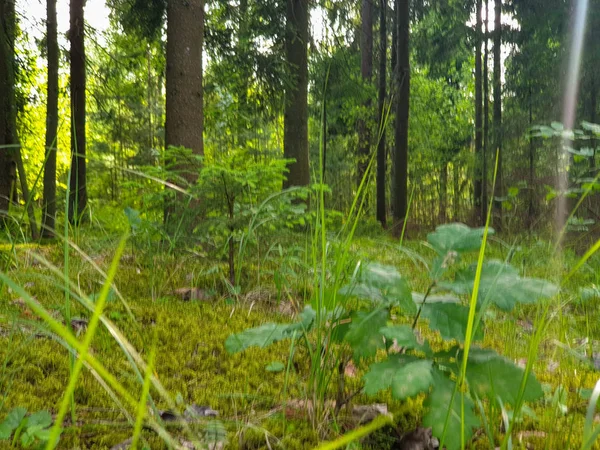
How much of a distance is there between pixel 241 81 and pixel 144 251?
429 centimetres

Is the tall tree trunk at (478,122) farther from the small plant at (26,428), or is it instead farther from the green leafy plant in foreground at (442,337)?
the small plant at (26,428)

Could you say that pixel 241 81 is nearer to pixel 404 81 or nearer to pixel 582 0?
pixel 404 81

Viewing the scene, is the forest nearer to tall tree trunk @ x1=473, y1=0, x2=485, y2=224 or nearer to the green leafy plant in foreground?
the green leafy plant in foreground

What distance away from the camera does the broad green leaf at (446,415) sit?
0.86 meters

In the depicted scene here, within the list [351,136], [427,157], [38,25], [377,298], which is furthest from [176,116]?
[427,157]

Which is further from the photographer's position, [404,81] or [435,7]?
[435,7]

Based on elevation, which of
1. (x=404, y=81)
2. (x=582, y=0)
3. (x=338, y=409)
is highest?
(x=582, y=0)

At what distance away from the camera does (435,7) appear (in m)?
11.2

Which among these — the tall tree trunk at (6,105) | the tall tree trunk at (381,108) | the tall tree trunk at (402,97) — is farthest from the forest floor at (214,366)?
the tall tree trunk at (381,108)

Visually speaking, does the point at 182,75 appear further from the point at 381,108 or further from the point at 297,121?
the point at 381,108

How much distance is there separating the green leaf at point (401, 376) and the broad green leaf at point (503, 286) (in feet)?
0.63

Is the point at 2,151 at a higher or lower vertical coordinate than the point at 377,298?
higher

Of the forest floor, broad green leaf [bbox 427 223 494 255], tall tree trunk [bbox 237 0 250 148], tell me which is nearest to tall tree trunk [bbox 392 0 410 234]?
tall tree trunk [bbox 237 0 250 148]

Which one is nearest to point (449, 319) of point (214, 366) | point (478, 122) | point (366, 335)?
point (366, 335)
